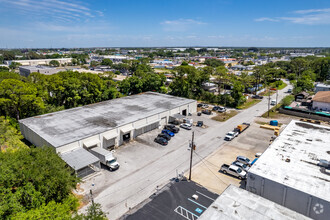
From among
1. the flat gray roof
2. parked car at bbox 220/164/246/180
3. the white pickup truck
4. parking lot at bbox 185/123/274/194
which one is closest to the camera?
parking lot at bbox 185/123/274/194

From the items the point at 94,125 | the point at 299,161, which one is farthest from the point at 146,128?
the point at 299,161

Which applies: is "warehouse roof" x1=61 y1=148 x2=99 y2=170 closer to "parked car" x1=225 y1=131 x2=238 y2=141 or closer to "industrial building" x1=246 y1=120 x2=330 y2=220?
"industrial building" x1=246 y1=120 x2=330 y2=220

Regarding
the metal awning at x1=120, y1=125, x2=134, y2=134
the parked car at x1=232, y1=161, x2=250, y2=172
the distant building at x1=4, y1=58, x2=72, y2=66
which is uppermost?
the distant building at x1=4, y1=58, x2=72, y2=66

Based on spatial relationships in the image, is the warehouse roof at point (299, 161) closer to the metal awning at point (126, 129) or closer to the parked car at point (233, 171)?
the parked car at point (233, 171)

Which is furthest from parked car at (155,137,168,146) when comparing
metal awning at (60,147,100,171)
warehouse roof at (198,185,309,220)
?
warehouse roof at (198,185,309,220)

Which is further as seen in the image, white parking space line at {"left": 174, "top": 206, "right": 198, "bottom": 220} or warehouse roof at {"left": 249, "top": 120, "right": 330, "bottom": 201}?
white parking space line at {"left": 174, "top": 206, "right": 198, "bottom": 220}

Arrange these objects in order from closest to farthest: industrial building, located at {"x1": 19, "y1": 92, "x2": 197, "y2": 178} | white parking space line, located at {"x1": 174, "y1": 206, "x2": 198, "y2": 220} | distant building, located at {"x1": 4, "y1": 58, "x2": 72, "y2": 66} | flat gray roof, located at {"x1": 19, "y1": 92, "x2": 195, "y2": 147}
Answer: white parking space line, located at {"x1": 174, "y1": 206, "x2": 198, "y2": 220} → industrial building, located at {"x1": 19, "y1": 92, "x2": 197, "y2": 178} → flat gray roof, located at {"x1": 19, "y1": 92, "x2": 195, "y2": 147} → distant building, located at {"x1": 4, "y1": 58, "x2": 72, "y2": 66}

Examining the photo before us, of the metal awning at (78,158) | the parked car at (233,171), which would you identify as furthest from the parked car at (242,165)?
the metal awning at (78,158)
